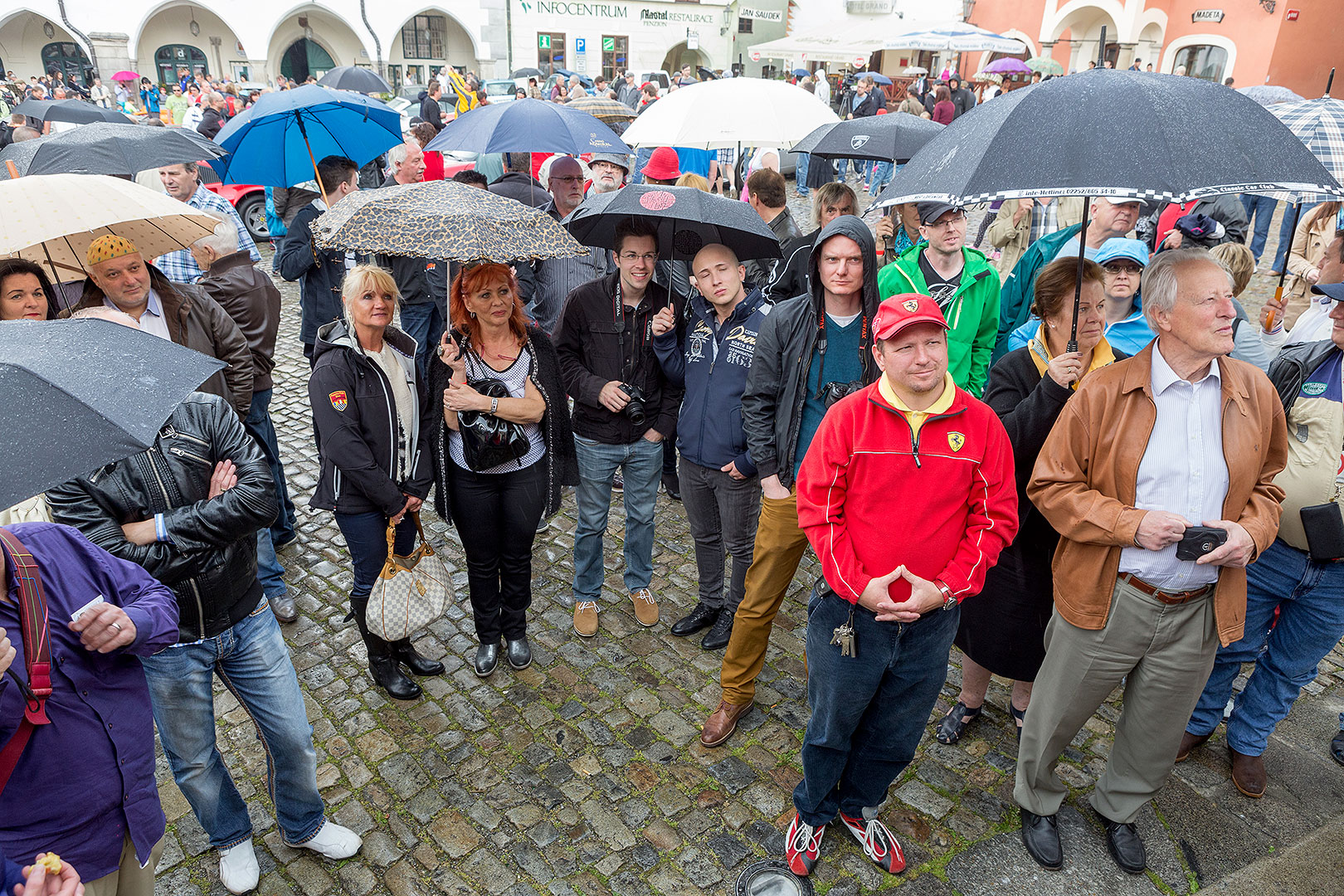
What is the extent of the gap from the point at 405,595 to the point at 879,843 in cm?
223

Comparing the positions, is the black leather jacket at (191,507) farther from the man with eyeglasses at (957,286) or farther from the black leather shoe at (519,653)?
the man with eyeglasses at (957,286)

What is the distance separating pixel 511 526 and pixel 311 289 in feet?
9.59

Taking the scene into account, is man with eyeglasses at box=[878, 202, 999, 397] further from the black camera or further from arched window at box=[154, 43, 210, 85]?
arched window at box=[154, 43, 210, 85]

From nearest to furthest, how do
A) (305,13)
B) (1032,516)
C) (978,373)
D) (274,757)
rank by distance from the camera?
1. (274,757)
2. (1032,516)
3. (978,373)
4. (305,13)

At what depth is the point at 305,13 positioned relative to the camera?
36719 millimetres

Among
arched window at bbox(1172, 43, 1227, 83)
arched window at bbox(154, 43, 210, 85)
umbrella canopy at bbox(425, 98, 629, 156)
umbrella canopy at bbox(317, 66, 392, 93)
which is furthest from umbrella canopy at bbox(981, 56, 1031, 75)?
arched window at bbox(154, 43, 210, 85)

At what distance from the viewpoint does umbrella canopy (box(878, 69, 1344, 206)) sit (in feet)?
7.40

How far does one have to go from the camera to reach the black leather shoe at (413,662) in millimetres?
4055

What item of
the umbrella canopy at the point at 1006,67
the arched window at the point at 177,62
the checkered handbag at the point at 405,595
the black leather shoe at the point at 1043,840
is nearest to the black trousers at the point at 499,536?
the checkered handbag at the point at 405,595

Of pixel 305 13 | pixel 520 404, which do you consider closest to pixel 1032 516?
pixel 520 404

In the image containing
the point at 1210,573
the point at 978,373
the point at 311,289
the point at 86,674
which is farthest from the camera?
the point at 311,289

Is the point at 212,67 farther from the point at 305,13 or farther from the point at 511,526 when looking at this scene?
the point at 511,526

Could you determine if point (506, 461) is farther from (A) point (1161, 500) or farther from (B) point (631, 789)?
(A) point (1161, 500)

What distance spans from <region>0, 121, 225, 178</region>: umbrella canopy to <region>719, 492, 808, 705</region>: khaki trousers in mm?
3950
